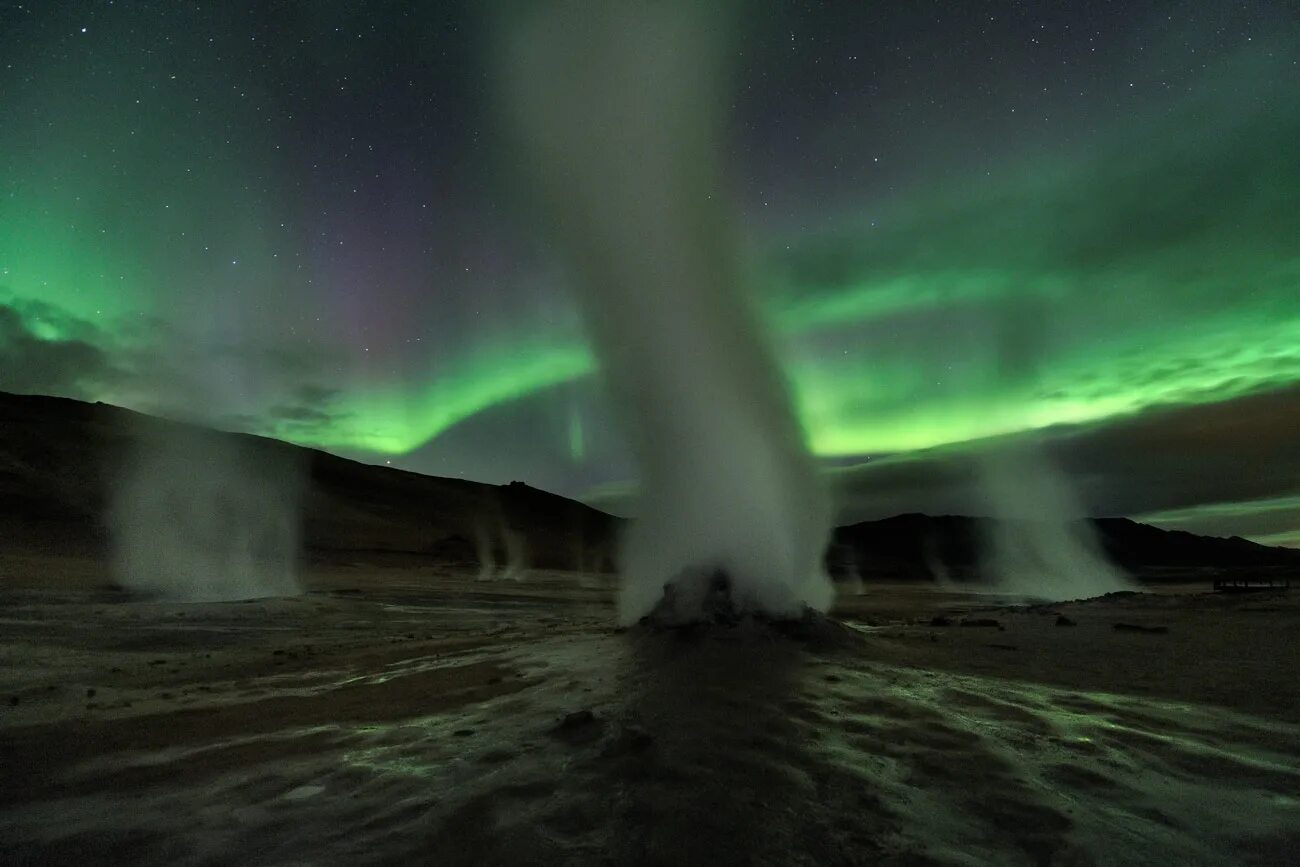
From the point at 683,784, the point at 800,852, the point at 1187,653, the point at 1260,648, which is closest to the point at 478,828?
the point at 683,784

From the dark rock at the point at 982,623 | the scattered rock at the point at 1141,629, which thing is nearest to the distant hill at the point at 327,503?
the dark rock at the point at 982,623

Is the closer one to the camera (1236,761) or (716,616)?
(1236,761)

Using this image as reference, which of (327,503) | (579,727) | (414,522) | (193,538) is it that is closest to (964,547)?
(414,522)

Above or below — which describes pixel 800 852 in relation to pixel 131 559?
below

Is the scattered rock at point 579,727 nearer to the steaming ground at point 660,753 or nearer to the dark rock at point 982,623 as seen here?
the steaming ground at point 660,753

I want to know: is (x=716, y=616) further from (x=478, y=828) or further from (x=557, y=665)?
(x=478, y=828)

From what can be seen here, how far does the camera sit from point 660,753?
648 cm

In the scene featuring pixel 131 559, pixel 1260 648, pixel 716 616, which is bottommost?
pixel 1260 648

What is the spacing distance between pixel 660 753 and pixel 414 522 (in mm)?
114966

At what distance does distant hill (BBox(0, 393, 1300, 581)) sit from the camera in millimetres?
69188

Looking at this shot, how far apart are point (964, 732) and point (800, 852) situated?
4248 millimetres

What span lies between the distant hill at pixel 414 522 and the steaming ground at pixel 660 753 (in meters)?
57.5

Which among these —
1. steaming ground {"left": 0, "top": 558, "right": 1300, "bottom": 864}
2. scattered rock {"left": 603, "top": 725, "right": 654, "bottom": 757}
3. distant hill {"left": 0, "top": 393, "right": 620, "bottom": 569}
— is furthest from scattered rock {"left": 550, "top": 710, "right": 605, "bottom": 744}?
distant hill {"left": 0, "top": 393, "right": 620, "bottom": 569}

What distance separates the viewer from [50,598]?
23641mm
